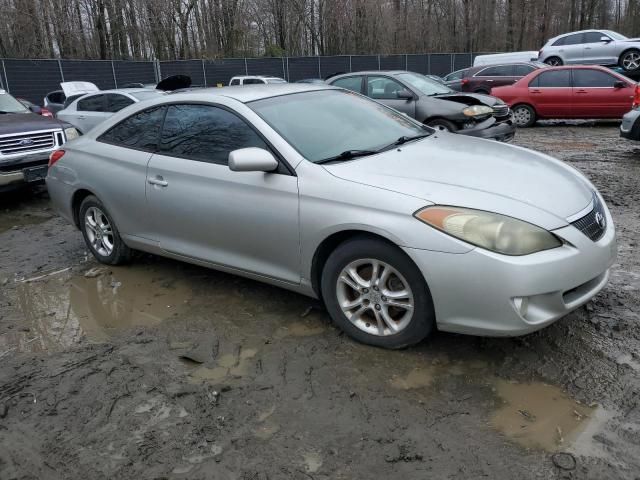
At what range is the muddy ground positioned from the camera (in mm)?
2514

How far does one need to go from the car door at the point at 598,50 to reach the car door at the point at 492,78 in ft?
7.98

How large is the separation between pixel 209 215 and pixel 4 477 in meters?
1.97

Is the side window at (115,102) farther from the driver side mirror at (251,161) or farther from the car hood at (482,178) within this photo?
the car hood at (482,178)

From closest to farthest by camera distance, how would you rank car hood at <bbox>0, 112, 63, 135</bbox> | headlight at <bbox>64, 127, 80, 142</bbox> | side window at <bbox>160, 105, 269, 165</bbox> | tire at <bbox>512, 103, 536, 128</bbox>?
side window at <bbox>160, 105, 269, 165</bbox>
car hood at <bbox>0, 112, 63, 135</bbox>
headlight at <bbox>64, 127, 80, 142</bbox>
tire at <bbox>512, 103, 536, 128</bbox>

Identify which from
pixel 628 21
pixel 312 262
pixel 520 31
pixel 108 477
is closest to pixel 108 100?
pixel 312 262

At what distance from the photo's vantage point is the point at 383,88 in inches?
405

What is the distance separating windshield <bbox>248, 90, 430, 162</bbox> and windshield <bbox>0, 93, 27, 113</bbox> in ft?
22.1

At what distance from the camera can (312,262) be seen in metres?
3.47

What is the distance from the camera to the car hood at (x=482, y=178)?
3020 millimetres

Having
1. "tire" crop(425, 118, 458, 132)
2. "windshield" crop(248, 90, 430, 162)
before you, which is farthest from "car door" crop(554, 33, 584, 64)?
"windshield" crop(248, 90, 430, 162)

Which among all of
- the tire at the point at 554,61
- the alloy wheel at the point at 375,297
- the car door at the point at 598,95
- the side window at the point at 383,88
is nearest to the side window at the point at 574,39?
the tire at the point at 554,61

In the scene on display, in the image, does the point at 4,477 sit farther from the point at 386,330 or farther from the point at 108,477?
the point at 386,330

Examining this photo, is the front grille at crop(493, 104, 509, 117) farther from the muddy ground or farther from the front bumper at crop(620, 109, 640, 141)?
the muddy ground

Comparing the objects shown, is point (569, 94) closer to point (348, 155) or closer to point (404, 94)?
point (404, 94)
